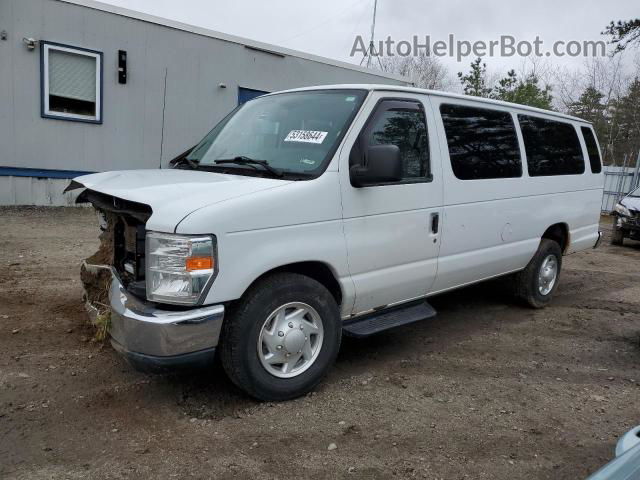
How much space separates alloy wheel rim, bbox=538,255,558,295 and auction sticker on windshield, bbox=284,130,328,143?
325 centimetres

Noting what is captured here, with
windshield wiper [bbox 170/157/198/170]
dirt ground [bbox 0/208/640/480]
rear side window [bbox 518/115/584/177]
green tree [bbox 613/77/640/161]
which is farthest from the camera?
green tree [bbox 613/77/640/161]

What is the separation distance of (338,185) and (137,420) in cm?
190

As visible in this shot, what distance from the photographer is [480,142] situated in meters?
4.67

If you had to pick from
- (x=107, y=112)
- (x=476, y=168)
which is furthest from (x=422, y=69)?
(x=476, y=168)

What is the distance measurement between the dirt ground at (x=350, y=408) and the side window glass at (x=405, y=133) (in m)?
1.54

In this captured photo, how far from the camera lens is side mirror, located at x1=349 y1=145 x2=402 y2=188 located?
3.46 m

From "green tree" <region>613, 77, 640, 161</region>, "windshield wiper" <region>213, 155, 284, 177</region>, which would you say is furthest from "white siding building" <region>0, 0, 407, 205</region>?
"green tree" <region>613, 77, 640, 161</region>

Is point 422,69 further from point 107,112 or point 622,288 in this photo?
point 622,288

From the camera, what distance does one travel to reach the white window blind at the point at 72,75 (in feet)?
33.4

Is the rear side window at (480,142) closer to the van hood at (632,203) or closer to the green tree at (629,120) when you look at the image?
the van hood at (632,203)

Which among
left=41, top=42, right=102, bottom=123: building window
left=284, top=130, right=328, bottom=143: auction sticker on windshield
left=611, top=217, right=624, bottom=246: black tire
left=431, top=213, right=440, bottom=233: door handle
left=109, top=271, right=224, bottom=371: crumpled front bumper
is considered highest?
left=41, top=42, right=102, bottom=123: building window

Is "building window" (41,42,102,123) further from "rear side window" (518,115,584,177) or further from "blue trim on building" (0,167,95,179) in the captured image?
"rear side window" (518,115,584,177)

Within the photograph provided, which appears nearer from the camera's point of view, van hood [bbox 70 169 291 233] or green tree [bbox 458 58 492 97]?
van hood [bbox 70 169 291 233]

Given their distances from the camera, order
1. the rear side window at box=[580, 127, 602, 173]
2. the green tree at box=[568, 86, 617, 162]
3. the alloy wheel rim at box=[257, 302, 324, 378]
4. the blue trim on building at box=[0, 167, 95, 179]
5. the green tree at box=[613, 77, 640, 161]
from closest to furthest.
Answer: the alloy wheel rim at box=[257, 302, 324, 378], the rear side window at box=[580, 127, 602, 173], the blue trim on building at box=[0, 167, 95, 179], the green tree at box=[613, 77, 640, 161], the green tree at box=[568, 86, 617, 162]
